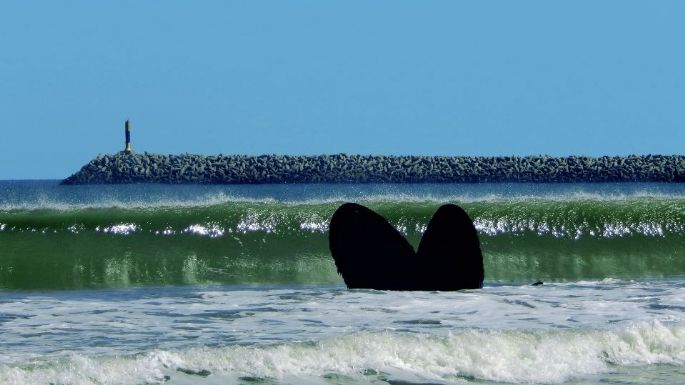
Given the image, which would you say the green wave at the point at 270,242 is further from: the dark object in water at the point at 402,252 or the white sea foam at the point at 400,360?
the white sea foam at the point at 400,360

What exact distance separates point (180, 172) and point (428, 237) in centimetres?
8989

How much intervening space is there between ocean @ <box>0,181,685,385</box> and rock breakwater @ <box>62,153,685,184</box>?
7746cm

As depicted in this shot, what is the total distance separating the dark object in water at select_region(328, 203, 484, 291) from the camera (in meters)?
11.9

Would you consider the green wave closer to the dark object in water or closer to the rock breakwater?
the dark object in water

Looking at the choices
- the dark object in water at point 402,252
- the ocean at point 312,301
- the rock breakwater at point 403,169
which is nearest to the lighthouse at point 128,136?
the rock breakwater at point 403,169

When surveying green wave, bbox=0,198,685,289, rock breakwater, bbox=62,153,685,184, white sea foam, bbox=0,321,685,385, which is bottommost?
white sea foam, bbox=0,321,685,385

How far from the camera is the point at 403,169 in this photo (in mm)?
98000

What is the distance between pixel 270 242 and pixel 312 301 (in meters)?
4.75

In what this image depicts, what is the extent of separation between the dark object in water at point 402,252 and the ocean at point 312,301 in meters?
0.26


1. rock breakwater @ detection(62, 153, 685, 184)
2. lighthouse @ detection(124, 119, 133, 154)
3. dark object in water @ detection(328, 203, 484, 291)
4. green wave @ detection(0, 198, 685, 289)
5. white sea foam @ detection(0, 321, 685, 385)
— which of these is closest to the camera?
white sea foam @ detection(0, 321, 685, 385)

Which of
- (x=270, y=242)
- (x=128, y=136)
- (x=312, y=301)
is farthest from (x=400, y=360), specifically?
(x=128, y=136)

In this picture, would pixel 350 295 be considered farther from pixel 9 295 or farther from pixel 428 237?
pixel 9 295

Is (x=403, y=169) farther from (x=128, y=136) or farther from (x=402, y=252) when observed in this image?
(x=402, y=252)

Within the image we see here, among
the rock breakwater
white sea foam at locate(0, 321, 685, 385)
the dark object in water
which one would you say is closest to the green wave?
the dark object in water
